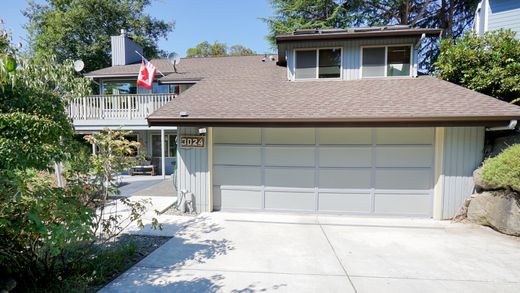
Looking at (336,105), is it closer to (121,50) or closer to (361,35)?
(361,35)

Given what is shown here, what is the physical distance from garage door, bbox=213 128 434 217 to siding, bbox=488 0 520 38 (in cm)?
798

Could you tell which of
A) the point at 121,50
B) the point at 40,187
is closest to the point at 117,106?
the point at 121,50

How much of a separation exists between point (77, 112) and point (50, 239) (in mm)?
11431

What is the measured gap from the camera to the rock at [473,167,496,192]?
18.3 ft

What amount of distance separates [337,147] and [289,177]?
57.4 inches

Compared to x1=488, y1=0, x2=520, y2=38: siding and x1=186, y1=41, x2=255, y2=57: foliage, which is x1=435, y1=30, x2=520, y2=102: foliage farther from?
x1=186, y1=41, x2=255, y2=57: foliage

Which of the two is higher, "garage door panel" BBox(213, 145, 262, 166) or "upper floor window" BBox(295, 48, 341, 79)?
"upper floor window" BBox(295, 48, 341, 79)

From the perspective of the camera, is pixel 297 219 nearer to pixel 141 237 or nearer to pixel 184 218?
pixel 184 218

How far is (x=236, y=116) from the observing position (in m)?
6.27

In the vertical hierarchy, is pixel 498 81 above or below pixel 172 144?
above

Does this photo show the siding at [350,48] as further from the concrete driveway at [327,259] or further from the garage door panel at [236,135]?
the concrete driveway at [327,259]

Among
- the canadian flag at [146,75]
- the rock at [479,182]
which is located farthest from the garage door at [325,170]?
the canadian flag at [146,75]

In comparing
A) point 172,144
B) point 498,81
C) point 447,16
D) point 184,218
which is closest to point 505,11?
point 498,81

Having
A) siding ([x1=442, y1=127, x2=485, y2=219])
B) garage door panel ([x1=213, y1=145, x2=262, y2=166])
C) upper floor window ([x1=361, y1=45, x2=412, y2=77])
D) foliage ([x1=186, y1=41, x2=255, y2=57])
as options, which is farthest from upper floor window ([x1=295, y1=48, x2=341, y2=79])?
foliage ([x1=186, y1=41, x2=255, y2=57])
